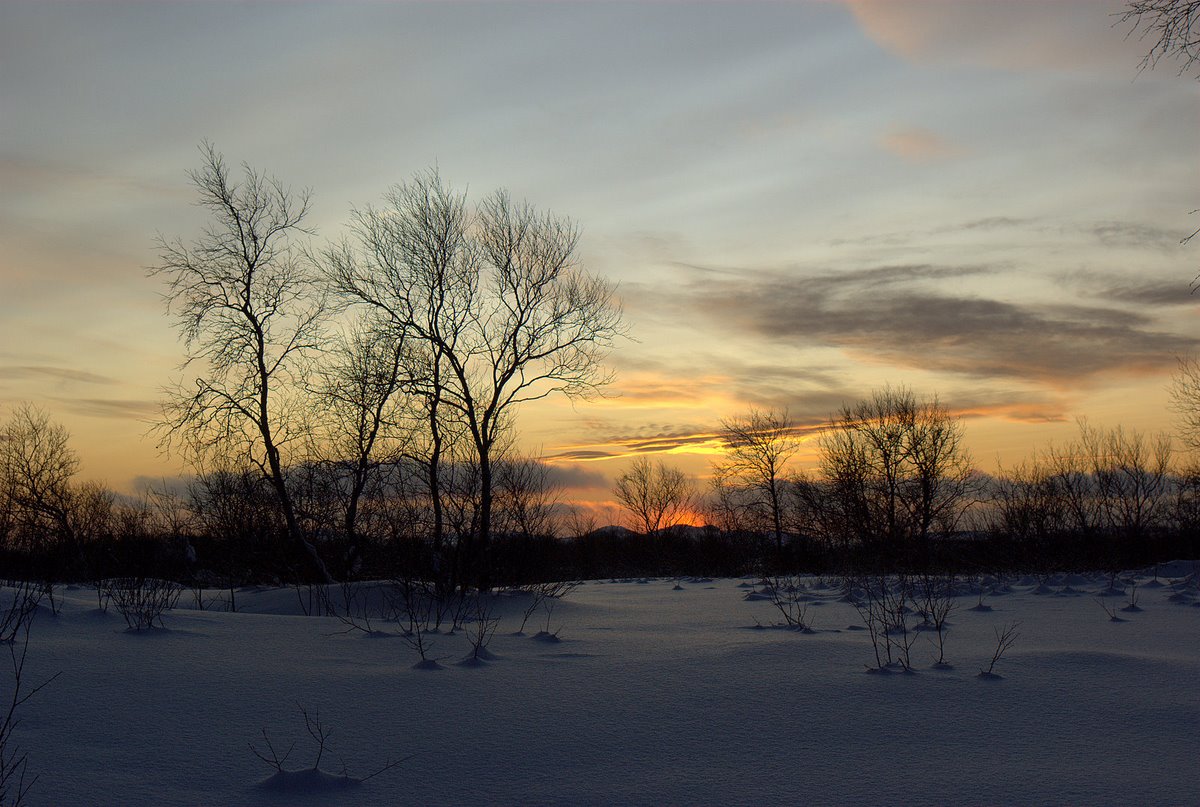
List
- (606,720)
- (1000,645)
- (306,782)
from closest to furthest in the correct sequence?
(306,782) < (606,720) < (1000,645)

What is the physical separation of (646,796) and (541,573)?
1035cm

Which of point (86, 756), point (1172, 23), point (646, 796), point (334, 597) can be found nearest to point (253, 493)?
point (334, 597)

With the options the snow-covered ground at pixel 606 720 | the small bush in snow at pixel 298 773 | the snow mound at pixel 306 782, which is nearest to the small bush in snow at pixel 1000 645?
the snow-covered ground at pixel 606 720

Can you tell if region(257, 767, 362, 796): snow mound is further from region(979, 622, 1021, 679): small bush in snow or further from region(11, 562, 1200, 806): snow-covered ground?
region(979, 622, 1021, 679): small bush in snow

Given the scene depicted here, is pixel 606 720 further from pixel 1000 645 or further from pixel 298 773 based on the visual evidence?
pixel 1000 645

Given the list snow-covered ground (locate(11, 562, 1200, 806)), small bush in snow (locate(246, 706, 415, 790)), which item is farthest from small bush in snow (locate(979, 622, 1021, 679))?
small bush in snow (locate(246, 706, 415, 790))

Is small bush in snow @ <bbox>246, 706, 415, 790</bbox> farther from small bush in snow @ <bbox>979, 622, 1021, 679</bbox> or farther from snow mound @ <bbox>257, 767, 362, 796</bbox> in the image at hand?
small bush in snow @ <bbox>979, 622, 1021, 679</bbox>

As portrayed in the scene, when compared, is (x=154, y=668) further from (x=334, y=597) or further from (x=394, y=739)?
(x=334, y=597)

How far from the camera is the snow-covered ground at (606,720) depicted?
137 inches

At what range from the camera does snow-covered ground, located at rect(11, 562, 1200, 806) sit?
3473mm

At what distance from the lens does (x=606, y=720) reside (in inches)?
174

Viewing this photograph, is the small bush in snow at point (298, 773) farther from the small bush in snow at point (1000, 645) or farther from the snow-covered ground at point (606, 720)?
the small bush in snow at point (1000, 645)

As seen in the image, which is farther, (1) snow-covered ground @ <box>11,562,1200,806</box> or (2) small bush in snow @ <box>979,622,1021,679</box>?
(2) small bush in snow @ <box>979,622,1021,679</box>

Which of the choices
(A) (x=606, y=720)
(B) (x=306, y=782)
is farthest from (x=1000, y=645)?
(B) (x=306, y=782)
